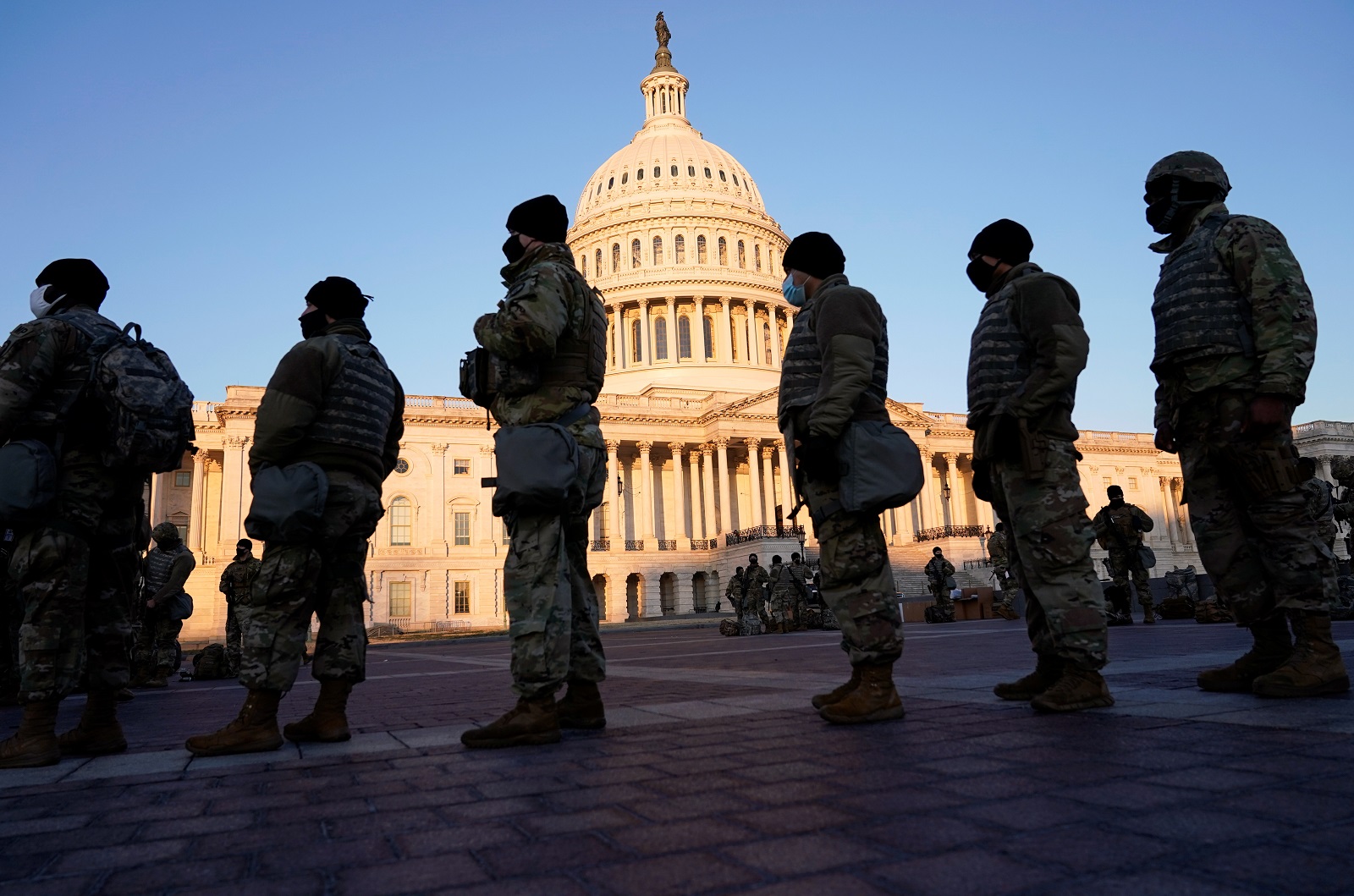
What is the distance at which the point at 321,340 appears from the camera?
4.74 meters

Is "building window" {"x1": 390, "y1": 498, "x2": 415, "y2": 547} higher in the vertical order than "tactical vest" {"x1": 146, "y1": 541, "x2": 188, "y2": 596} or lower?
higher

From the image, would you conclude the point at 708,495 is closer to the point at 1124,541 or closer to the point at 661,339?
the point at 661,339

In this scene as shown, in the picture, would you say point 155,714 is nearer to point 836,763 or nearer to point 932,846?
point 836,763

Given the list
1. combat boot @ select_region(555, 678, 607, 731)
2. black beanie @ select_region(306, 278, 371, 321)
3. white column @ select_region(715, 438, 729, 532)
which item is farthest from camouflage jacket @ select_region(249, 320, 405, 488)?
white column @ select_region(715, 438, 729, 532)

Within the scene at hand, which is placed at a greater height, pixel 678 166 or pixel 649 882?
pixel 678 166

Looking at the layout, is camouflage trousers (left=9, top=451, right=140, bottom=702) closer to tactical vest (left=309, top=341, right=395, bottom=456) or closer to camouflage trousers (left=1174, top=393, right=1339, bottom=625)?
tactical vest (left=309, top=341, right=395, bottom=456)

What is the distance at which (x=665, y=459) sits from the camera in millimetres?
63188

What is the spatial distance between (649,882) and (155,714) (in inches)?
250

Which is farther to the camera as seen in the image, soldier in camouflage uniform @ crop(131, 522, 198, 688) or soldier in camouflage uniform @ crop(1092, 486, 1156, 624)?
soldier in camouflage uniform @ crop(1092, 486, 1156, 624)

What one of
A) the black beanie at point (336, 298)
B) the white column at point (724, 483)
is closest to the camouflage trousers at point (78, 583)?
the black beanie at point (336, 298)

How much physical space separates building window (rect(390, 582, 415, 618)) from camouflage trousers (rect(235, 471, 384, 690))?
50.7m

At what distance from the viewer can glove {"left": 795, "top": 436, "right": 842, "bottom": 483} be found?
15.0 feet

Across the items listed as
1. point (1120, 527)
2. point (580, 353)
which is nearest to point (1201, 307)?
point (580, 353)

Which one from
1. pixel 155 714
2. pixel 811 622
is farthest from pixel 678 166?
pixel 155 714
